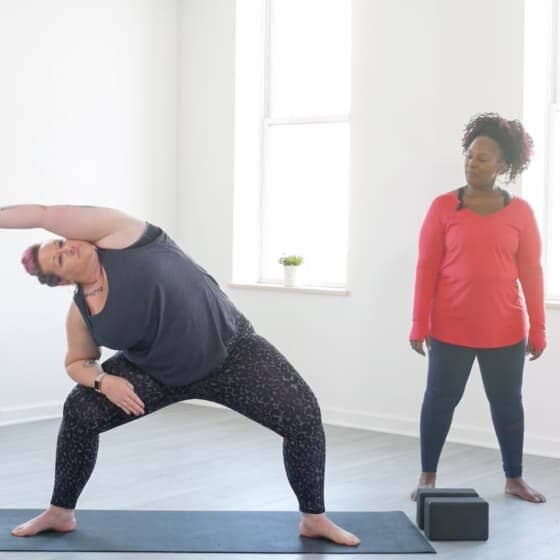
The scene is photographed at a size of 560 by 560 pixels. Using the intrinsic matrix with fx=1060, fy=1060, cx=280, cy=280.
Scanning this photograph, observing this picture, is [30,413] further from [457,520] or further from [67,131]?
[457,520]

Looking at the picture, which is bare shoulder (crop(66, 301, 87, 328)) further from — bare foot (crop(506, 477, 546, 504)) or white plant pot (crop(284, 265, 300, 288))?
white plant pot (crop(284, 265, 300, 288))

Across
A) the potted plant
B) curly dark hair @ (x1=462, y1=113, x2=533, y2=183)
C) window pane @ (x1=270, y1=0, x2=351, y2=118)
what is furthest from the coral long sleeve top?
window pane @ (x1=270, y1=0, x2=351, y2=118)

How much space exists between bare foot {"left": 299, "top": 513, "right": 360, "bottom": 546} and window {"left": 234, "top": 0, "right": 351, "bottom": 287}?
8.36 feet

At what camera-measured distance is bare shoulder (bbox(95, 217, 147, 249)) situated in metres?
3.17

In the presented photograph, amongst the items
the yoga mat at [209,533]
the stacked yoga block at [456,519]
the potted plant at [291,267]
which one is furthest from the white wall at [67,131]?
the stacked yoga block at [456,519]

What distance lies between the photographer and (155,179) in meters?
6.21

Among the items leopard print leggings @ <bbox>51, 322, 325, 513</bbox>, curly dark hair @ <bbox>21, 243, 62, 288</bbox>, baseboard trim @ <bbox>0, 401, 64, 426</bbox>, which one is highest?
curly dark hair @ <bbox>21, 243, 62, 288</bbox>

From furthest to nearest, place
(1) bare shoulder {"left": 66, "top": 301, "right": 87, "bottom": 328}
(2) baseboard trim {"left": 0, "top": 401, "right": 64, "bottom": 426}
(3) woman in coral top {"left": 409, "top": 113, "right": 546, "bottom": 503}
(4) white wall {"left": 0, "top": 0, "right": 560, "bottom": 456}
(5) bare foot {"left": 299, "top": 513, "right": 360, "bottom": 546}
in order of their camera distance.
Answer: (2) baseboard trim {"left": 0, "top": 401, "right": 64, "bottom": 426}, (4) white wall {"left": 0, "top": 0, "right": 560, "bottom": 456}, (3) woman in coral top {"left": 409, "top": 113, "right": 546, "bottom": 503}, (5) bare foot {"left": 299, "top": 513, "right": 360, "bottom": 546}, (1) bare shoulder {"left": 66, "top": 301, "right": 87, "bottom": 328}

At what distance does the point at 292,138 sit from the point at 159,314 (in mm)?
3087

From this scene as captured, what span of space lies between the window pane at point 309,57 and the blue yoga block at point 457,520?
9.58 feet

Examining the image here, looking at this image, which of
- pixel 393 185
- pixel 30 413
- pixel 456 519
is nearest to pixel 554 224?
pixel 393 185

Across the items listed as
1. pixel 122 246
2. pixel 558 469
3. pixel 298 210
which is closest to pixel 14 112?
pixel 298 210

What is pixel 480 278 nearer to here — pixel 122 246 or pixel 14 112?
pixel 122 246

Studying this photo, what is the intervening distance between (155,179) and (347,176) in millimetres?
1171
